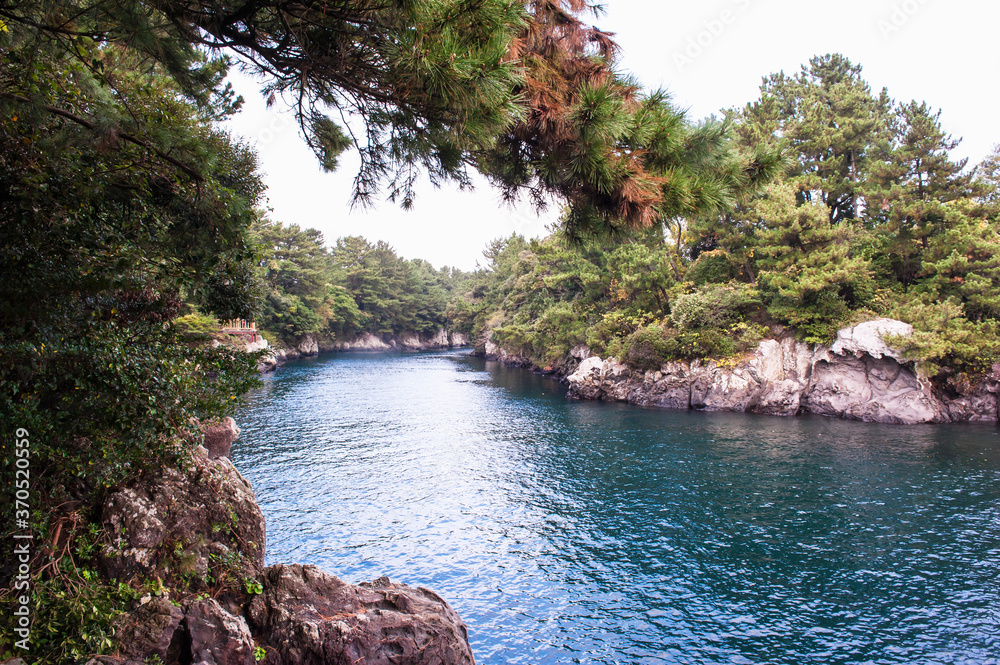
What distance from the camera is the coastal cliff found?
780 inches

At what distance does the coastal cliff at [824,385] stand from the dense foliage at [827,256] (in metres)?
0.77

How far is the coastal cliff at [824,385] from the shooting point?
19812 millimetres

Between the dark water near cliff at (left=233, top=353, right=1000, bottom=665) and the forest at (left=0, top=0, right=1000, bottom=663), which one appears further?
the dark water near cliff at (left=233, top=353, right=1000, bottom=665)

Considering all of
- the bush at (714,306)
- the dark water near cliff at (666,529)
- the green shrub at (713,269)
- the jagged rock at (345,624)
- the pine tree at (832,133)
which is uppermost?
the pine tree at (832,133)

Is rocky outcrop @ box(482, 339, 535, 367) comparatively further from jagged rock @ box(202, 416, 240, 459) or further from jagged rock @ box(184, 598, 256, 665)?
jagged rock @ box(184, 598, 256, 665)

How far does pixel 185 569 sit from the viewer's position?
5.48 m

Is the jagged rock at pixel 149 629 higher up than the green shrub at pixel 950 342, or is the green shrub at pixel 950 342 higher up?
the green shrub at pixel 950 342

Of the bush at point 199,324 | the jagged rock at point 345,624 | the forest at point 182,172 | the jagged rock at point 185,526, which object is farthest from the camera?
the bush at point 199,324

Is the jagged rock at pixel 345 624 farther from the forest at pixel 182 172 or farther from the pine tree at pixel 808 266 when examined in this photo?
the pine tree at pixel 808 266

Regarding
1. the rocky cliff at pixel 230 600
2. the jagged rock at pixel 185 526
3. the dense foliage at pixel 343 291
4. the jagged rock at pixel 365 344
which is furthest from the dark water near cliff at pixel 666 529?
the jagged rock at pixel 365 344

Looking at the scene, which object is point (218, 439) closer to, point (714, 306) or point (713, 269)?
point (714, 306)

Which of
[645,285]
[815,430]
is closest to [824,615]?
[815,430]

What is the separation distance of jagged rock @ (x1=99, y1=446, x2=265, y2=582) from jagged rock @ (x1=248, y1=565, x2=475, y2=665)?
21.3 inches

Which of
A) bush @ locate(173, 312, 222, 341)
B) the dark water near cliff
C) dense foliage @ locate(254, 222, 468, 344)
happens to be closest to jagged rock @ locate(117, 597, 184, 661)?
the dark water near cliff
